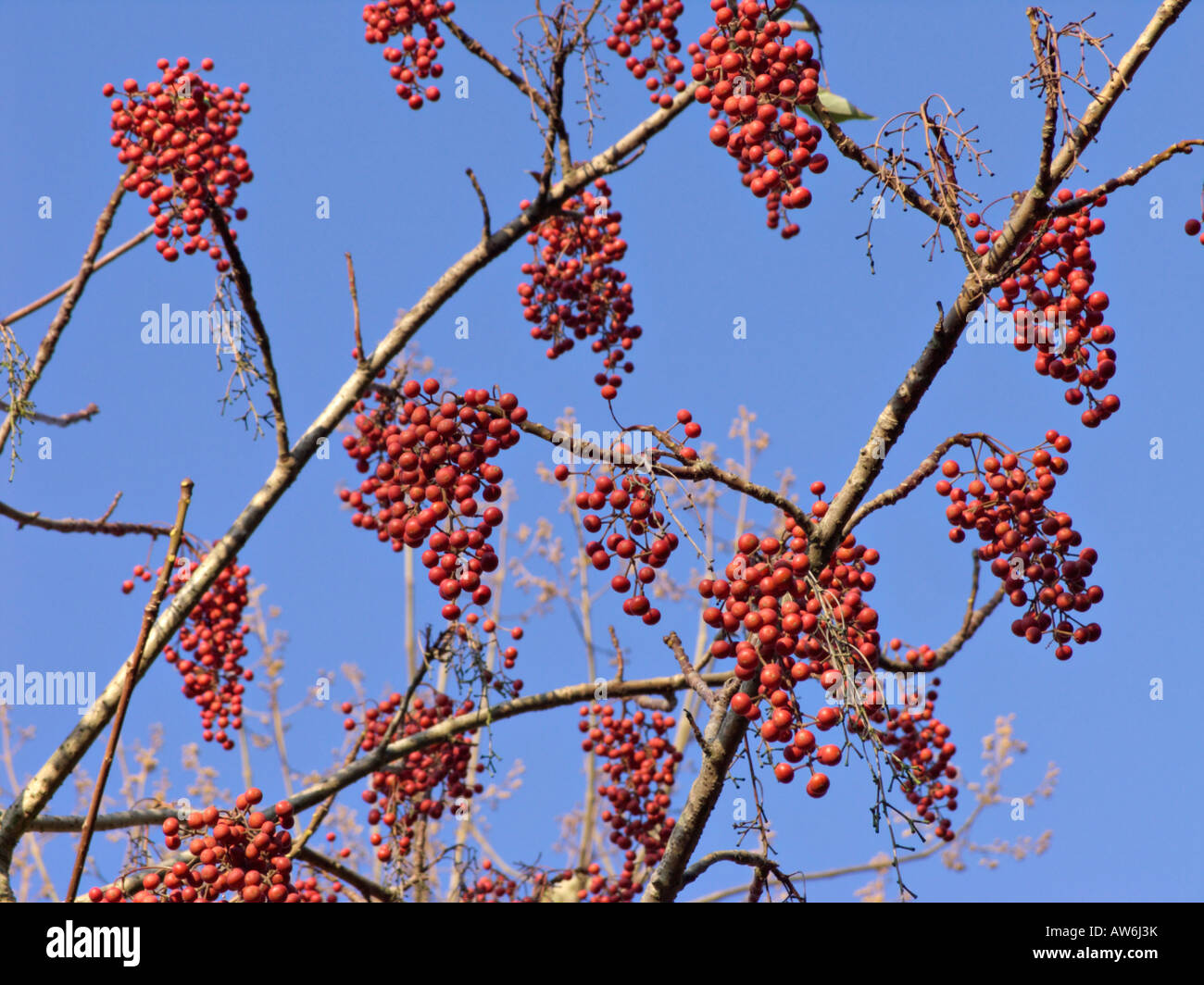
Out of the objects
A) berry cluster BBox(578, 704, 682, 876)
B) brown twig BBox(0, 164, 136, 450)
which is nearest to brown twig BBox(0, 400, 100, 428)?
brown twig BBox(0, 164, 136, 450)

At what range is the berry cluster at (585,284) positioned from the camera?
632cm

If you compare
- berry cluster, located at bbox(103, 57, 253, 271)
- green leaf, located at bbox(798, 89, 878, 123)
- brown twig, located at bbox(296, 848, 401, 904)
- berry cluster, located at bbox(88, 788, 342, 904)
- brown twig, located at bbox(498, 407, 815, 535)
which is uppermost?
berry cluster, located at bbox(103, 57, 253, 271)

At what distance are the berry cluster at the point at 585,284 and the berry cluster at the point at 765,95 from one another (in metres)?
2.83

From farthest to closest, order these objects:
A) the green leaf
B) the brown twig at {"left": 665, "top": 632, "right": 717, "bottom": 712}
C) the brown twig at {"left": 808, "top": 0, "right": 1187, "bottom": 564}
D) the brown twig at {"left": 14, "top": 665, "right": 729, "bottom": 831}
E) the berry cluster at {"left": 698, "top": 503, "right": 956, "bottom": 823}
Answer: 1. the brown twig at {"left": 14, "top": 665, "right": 729, "bottom": 831}
2. the green leaf
3. the brown twig at {"left": 665, "top": 632, "right": 717, "bottom": 712}
4. the brown twig at {"left": 808, "top": 0, "right": 1187, "bottom": 564}
5. the berry cluster at {"left": 698, "top": 503, "right": 956, "bottom": 823}

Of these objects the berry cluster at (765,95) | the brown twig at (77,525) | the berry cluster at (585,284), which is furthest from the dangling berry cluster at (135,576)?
the berry cluster at (765,95)

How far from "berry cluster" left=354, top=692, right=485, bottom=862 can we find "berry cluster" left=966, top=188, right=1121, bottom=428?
11.1 ft

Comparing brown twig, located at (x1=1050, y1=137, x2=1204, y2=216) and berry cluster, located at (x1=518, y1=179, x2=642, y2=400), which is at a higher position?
berry cluster, located at (x1=518, y1=179, x2=642, y2=400)

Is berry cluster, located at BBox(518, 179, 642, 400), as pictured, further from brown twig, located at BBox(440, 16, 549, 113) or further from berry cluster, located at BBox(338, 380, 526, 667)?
berry cluster, located at BBox(338, 380, 526, 667)

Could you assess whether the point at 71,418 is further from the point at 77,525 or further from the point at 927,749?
the point at 927,749

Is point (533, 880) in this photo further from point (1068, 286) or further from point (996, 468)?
point (1068, 286)

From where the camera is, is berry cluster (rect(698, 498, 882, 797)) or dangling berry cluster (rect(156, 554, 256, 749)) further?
dangling berry cluster (rect(156, 554, 256, 749))

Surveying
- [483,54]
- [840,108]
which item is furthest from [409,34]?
[840,108]

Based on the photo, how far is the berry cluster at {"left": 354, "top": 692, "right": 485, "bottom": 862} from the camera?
592 centimetres
